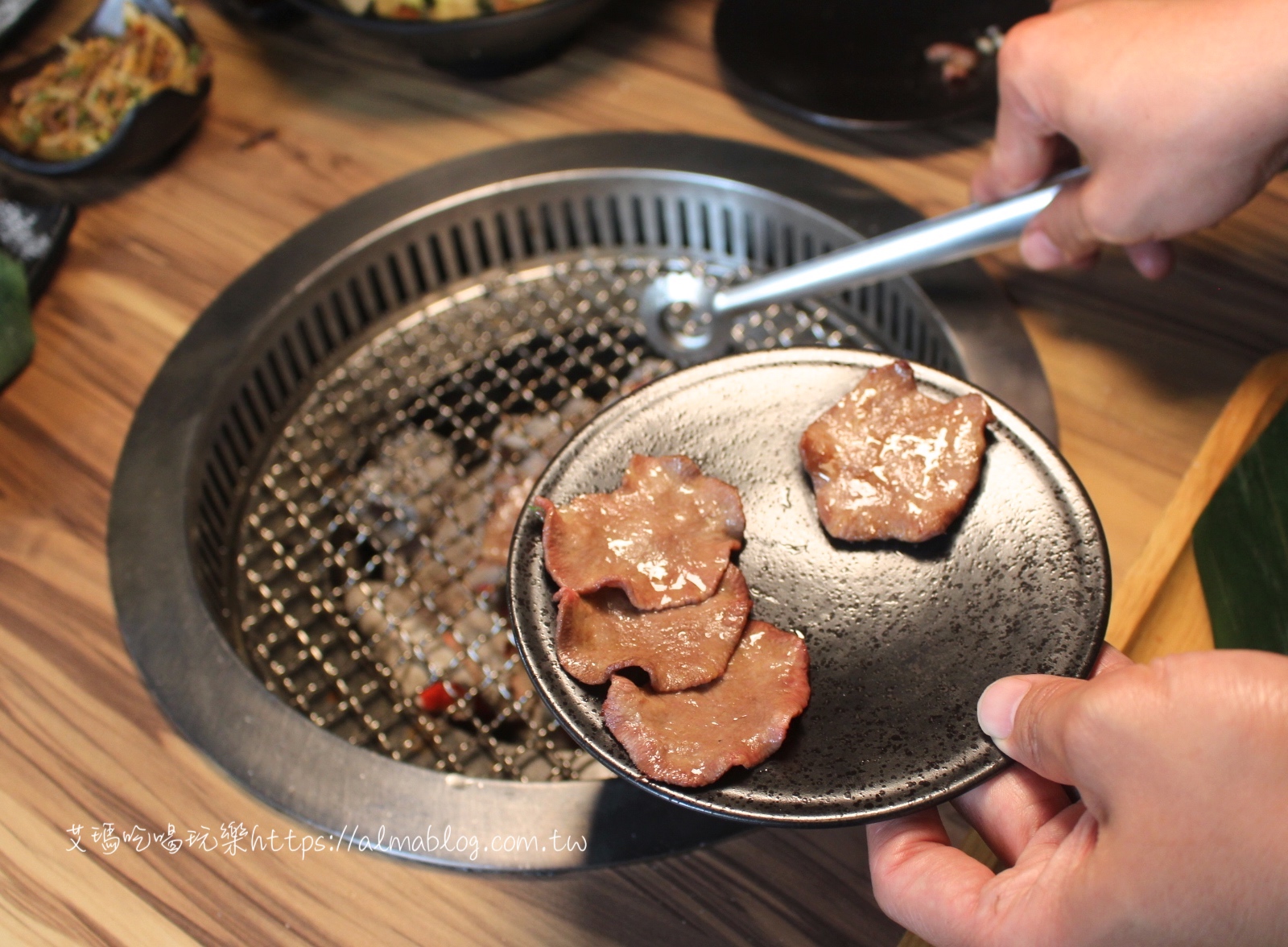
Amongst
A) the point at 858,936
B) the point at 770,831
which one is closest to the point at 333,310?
the point at 770,831

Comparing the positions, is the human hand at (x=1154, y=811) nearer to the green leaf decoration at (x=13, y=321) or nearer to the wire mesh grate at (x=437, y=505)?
the wire mesh grate at (x=437, y=505)

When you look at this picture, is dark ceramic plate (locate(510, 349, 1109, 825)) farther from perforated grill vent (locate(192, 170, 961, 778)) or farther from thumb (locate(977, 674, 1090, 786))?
perforated grill vent (locate(192, 170, 961, 778))

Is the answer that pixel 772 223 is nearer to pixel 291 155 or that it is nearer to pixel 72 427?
pixel 291 155

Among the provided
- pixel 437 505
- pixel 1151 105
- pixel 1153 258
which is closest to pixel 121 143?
pixel 437 505

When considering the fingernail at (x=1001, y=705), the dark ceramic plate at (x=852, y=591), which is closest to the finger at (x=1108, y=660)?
the dark ceramic plate at (x=852, y=591)

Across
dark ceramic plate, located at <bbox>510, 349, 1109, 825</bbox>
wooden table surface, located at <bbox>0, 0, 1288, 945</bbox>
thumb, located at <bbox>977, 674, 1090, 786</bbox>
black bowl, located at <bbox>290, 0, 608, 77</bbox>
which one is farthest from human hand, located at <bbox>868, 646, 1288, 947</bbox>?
black bowl, located at <bbox>290, 0, 608, 77</bbox>

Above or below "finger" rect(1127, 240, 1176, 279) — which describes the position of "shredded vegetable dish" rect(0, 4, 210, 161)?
below
